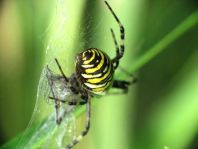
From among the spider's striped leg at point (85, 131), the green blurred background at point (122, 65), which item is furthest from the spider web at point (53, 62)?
the spider's striped leg at point (85, 131)

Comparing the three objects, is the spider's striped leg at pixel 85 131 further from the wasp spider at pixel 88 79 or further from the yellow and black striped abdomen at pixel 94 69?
the yellow and black striped abdomen at pixel 94 69

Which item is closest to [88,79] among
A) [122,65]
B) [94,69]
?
[94,69]

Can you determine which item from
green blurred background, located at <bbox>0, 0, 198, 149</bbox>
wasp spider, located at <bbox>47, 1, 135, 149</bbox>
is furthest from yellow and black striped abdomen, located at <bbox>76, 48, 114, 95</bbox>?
green blurred background, located at <bbox>0, 0, 198, 149</bbox>

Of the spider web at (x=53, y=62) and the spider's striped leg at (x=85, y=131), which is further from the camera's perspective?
the spider's striped leg at (x=85, y=131)

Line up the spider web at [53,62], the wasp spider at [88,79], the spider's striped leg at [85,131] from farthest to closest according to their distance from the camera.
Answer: the spider's striped leg at [85,131] → the wasp spider at [88,79] → the spider web at [53,62]

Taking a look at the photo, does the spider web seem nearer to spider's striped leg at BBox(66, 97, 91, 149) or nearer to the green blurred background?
the green blurred background

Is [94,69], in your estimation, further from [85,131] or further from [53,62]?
[85,131]

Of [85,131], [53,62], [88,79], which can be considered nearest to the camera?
[53,62]
